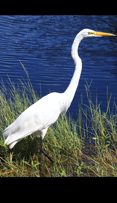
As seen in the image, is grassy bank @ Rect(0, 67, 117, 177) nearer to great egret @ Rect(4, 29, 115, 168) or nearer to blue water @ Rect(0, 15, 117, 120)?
great egret @ Rect(4, 29, 115, 168)

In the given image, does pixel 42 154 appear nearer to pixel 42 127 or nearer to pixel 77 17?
pixel 42 127

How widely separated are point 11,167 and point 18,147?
1.71ft

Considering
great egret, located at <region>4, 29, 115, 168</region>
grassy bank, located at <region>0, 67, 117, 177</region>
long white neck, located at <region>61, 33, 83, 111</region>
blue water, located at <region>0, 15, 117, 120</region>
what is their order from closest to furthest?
grassy bank, located at <region>0, 67, 117, 177</region>
great egret, located at <region>4, 29, 115, 168</region>
long white neck, located at <region>61, 33, 83, 111</region>
blue water, located at <region>0, 15, 117, 120</region>

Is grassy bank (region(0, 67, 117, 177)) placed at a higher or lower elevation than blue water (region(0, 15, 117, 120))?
lower

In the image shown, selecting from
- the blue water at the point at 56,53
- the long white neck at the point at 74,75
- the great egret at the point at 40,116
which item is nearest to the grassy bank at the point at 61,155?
the great egret at the point at 40,116

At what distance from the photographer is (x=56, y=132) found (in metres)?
3.73

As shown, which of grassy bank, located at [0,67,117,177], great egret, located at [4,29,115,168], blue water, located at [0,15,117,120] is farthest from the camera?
blue water, located at [0,15,117,120]

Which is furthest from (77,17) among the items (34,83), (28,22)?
(34,83)

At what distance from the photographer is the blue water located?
7102mm

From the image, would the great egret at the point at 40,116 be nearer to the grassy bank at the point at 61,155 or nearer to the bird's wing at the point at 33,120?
the bird's wing at the point at 33,120

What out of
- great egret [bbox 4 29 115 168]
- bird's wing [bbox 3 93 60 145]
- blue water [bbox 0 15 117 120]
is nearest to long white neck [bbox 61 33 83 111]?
great egret [bbox 4 29 115 168]

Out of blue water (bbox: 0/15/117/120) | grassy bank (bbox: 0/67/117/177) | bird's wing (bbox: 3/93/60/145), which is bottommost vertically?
grassy bank (bbox: 0/67/117/177)

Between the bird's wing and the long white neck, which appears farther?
the long white neck

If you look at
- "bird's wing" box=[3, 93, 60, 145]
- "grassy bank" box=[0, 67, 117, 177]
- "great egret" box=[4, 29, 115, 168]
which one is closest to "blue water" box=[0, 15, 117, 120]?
"grassy bank" box=[0, 67, 117, 177]
